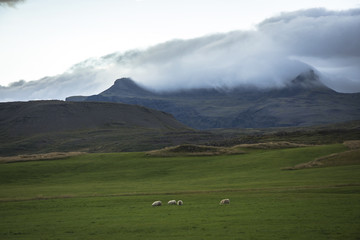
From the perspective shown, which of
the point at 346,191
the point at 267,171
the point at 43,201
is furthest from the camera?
the point at 267,171

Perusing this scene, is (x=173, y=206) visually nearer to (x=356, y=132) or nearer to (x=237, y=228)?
(x=237, y=228)

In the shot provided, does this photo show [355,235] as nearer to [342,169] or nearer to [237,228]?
[237,228]

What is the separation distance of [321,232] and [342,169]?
36.4m

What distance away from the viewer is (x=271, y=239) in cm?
2036

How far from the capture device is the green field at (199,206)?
2344 centimetres

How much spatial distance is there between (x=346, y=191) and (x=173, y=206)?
57.0 feet

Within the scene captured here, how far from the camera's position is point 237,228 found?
76.8ft

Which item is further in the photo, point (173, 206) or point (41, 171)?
point (41, 171)

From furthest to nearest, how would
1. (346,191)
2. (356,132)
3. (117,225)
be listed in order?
(356,132), (346,191), (117,225)

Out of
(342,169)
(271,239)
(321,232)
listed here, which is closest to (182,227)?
(271,239)

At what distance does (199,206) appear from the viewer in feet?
111

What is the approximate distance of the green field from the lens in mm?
23438

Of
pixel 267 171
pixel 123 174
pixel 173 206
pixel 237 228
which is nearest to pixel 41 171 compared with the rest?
pixel 123 174

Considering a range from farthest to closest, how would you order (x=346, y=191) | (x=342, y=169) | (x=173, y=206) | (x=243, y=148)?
(x=243, y=148), (x=342, y=169), (x=346, y=191), (x=173, y=206)
